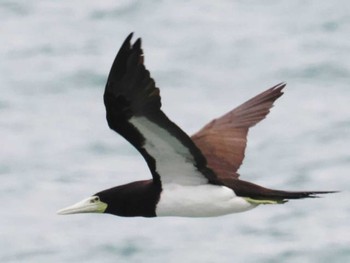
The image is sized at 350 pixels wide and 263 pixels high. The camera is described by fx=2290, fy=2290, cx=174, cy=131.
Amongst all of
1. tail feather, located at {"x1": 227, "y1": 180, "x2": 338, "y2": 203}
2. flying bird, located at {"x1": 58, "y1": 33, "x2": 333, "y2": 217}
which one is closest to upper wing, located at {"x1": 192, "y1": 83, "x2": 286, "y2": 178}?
flying bird, located at {"x1": 58, "y1": 33, "x2": 333, "y2": 217}

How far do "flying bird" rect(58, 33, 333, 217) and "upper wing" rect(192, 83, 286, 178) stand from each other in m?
0.02

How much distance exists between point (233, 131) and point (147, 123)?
2475mm

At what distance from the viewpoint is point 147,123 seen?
55.3 ft

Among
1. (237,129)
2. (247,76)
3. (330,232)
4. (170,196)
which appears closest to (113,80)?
(170,196)

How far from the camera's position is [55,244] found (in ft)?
83.2

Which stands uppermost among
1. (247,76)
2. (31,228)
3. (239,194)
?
(247,76)

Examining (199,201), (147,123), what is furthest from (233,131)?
(147,123)

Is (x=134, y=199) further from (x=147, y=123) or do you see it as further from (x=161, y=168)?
(x=147, y=123)

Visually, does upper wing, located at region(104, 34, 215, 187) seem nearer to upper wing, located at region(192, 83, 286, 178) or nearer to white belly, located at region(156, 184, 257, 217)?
white belly, located at region(156, 184, 257, 217)

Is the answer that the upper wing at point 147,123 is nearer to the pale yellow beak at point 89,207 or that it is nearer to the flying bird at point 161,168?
the flying bird at point 161,168

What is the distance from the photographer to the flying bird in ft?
54.3

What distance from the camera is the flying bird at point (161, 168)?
1655 centimetres

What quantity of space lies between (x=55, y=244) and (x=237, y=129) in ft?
21.4

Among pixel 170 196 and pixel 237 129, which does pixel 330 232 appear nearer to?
pixel 237 129
